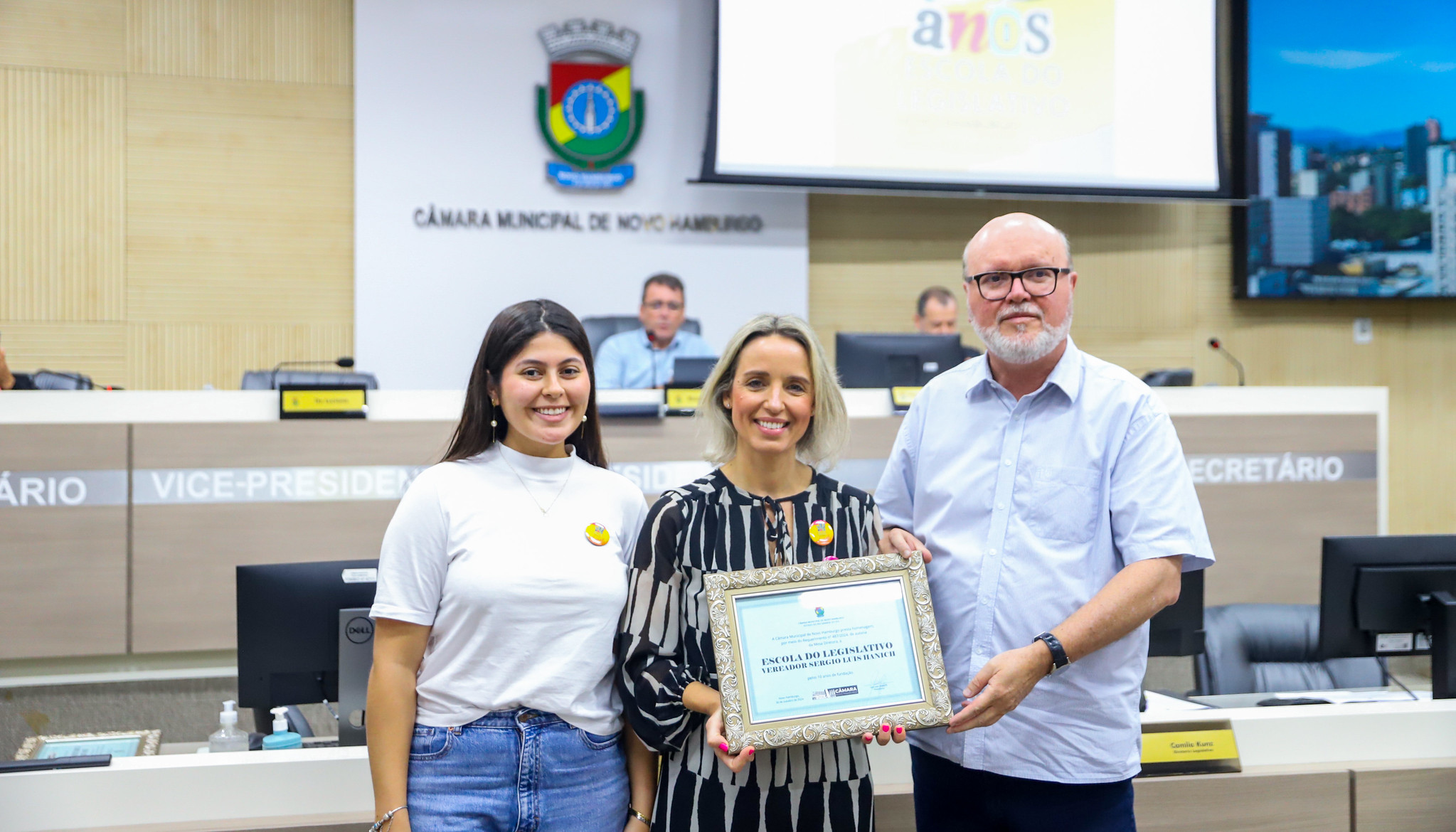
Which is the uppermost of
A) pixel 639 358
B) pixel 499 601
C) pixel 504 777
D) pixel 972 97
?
pixel 972 97

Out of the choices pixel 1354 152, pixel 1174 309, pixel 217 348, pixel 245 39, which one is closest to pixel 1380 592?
pixel 1174 309

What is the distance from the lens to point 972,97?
577 centimetres

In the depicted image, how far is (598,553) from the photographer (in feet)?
5.02

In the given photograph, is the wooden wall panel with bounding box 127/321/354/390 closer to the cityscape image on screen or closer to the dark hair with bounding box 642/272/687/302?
the dark hair with bounding box 642/272/687/302

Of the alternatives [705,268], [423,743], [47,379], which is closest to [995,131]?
[705,268]

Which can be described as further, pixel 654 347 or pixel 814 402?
pixel 654 347

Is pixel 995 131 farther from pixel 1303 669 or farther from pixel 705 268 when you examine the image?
pixel 1303 669

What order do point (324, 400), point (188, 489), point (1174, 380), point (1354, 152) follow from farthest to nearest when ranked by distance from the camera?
point (1354, 152), point (1174, 380), point (324, 400), point (188, 489)

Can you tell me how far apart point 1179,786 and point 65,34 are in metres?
6.00

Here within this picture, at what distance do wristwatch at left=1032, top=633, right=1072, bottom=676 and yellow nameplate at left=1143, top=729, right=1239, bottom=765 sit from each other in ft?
1.74

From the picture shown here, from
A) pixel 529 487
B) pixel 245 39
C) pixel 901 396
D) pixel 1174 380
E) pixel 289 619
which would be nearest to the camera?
pixel 529 487

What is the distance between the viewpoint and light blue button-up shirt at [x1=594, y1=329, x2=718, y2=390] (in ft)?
16.5

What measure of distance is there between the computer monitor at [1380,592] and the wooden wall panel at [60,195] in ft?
18.2

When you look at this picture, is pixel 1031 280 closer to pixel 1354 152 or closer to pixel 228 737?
pixel 228 737
